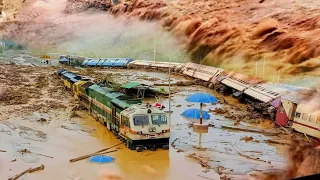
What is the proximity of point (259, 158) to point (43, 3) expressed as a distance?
27.3 m

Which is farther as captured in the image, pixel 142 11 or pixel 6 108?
pixel 142 11

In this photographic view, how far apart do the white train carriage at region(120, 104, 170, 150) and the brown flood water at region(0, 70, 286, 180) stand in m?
0.24

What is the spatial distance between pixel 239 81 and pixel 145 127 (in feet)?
26.7

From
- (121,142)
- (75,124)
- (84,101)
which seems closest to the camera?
(121,142)

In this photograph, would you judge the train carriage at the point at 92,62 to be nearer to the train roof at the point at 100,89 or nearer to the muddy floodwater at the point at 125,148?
the muddy floodwater at the point at 125,148

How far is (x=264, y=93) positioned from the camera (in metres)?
13.6

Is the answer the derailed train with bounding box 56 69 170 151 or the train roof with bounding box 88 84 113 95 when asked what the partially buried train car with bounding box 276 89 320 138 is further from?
the train roof with bounding box 88 84 113 95

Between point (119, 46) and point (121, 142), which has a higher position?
point (119, 46)

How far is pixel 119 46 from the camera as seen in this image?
28859 millimetres

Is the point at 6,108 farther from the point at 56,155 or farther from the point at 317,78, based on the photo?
the point at 317,78

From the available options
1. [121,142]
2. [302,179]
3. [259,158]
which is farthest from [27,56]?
[302,179]

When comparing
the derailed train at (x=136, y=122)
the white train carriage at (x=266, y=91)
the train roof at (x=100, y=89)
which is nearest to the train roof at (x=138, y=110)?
the derailed train at (x=136, y=122)

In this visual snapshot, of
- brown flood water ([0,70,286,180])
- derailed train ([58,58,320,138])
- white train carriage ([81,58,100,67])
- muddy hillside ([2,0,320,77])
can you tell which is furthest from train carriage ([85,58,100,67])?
brown flood water ([0,70,286,180])

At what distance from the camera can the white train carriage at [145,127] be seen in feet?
30.4
